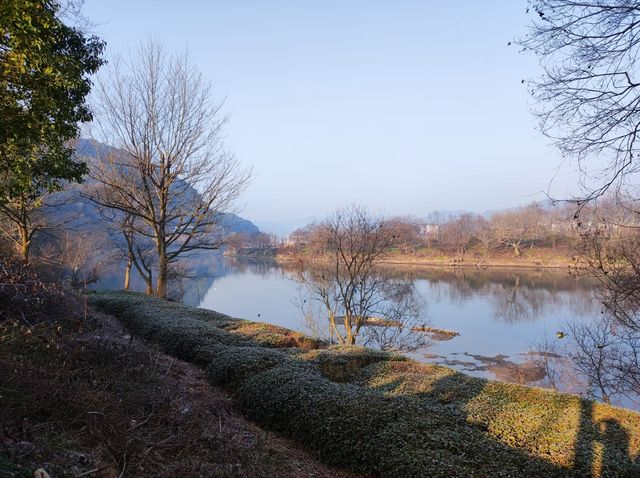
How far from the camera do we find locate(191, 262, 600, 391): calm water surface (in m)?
17.9

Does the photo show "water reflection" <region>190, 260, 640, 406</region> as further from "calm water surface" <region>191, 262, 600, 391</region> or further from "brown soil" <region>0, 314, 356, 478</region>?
"brown soil" <region>0, 314, 356, 478</region>

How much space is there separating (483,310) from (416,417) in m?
25.4

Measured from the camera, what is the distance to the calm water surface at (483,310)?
17891mm

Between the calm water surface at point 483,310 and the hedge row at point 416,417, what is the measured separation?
11.0 metres

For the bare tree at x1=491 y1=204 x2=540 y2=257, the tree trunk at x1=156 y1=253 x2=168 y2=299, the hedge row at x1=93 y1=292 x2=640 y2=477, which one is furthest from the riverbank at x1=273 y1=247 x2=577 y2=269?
the hedge row at x1=93 y1=292 x2=640 y2=477

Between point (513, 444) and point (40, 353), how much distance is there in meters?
4.76

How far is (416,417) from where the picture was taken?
455 cm

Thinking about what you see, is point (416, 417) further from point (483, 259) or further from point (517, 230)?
point (517, 230)

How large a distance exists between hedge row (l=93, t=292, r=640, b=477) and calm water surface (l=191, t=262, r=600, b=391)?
36.0 feet

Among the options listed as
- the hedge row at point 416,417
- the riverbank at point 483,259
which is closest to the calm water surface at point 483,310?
the riverbank at point 483,259

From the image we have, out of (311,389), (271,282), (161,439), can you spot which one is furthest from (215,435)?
(271,282)

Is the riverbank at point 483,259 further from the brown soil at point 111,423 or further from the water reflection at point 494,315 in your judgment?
the brown soil at point 111,423

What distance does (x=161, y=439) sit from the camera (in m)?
3.26

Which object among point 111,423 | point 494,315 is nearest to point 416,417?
point 111,423
